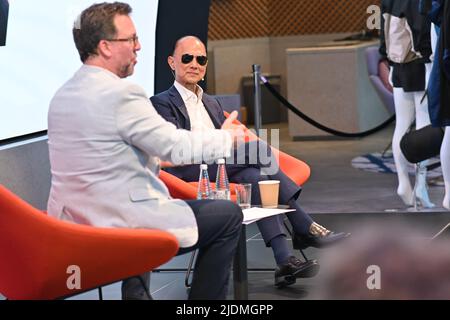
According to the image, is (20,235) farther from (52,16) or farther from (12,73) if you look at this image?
(52,16)

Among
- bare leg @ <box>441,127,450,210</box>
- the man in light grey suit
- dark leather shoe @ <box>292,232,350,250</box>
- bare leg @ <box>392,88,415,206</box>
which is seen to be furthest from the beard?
bare leg @ <box>392,88,415,206</box>

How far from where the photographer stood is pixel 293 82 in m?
8.91

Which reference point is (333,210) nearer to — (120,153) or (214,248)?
(214,248)

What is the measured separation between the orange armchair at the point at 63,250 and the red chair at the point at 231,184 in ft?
2.71

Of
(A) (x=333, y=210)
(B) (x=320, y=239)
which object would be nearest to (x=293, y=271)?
(B) (x=320, y=239)

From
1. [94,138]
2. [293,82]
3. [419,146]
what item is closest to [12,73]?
[94,138]

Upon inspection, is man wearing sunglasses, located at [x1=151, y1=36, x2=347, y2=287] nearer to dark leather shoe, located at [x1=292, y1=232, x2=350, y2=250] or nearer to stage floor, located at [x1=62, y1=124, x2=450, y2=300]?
dark leather shoe, located at [x1=292, y1=232, x2=350, y2=250]

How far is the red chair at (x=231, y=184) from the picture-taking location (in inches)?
145

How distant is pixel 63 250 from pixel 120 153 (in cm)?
32

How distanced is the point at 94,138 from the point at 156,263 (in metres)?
0.40

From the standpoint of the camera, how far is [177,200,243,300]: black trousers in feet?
9.63

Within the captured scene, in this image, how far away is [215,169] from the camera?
13.2 ft

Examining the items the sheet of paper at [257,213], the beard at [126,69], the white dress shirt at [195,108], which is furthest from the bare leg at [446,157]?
the beard at [126,69]

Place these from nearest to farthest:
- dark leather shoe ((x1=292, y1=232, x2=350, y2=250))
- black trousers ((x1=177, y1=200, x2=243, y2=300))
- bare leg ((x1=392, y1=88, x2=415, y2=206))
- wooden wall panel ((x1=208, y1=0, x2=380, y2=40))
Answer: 1. black trousers ((x1=177, y1=200, x2=243, y2=300))
2. dark leather shoe ((x1=292, y1=232, x2=350, y2=250))
3. bare leg ((x1=392, y1=88, x2=415, y2=206))
4. wooden wall panel ((x1=208, y1=0, x2=380, y2=40))
